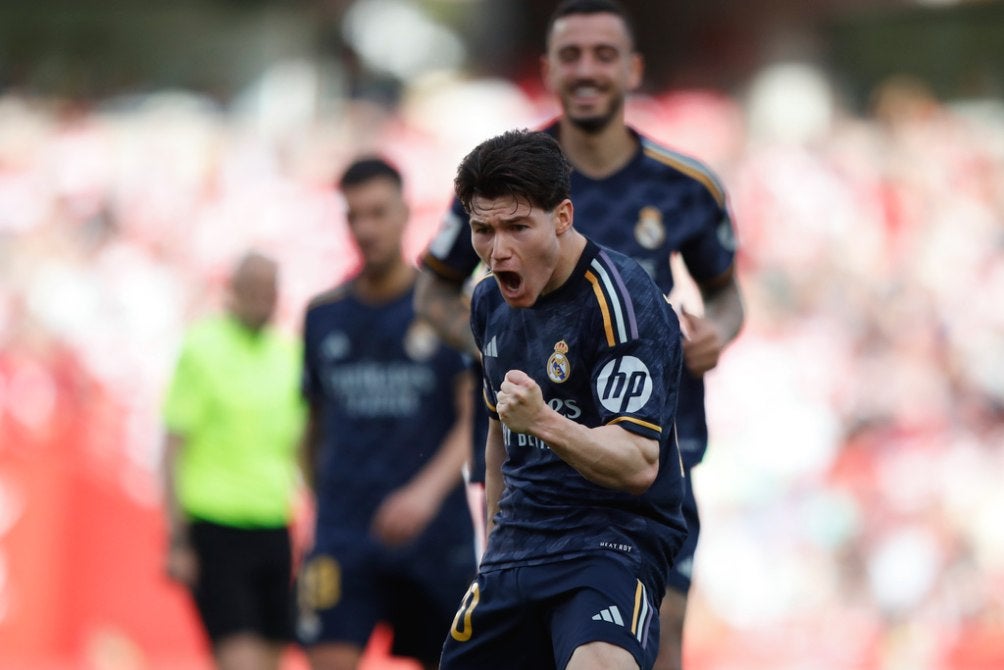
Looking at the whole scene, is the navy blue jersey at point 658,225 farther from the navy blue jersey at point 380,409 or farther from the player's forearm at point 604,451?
the player's forearm at point 604,451

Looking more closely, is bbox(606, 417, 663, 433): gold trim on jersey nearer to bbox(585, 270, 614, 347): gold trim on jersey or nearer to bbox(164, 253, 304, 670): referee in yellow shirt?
bbox(585, 270, 614, 347): gold trim on jersey

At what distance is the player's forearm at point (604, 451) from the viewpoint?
3.76 metres

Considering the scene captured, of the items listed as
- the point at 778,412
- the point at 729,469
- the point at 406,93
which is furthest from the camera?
the point at 406,93

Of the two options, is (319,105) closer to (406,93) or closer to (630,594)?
(406,93)

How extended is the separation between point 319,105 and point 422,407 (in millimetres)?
13486

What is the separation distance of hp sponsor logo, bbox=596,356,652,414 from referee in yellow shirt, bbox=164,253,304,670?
4198mm

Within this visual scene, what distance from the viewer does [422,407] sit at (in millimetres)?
6574

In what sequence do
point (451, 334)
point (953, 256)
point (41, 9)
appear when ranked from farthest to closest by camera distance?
point (41, 9)
point (953, 256)
point (451, 334)

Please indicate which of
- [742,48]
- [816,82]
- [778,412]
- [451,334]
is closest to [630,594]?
[451,334]

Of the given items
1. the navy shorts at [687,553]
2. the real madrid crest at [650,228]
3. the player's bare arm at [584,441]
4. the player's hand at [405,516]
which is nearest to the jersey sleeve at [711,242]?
the real madrid crest at [650,228]

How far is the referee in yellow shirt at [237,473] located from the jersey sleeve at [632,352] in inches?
162

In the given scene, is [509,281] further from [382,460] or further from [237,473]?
[237,473]

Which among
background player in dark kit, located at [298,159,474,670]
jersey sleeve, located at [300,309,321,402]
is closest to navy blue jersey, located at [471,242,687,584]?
background player in dark kit, located at [298,159,474,670]

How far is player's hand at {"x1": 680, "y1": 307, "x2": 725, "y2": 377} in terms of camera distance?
5.06 m
